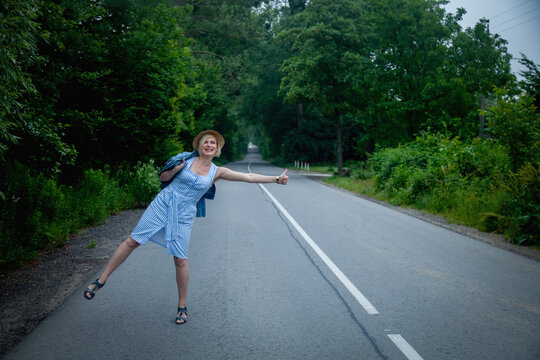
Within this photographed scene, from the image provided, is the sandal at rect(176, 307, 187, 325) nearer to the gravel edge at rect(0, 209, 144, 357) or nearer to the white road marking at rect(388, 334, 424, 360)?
the gravel edge at rect(0, 209, 144, 357)

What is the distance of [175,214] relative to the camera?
4.25 meters

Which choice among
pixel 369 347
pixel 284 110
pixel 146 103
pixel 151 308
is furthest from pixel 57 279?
pixel 284 110

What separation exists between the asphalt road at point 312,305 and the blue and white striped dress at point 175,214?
2.65 feet

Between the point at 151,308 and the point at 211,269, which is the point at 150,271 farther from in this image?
the point at 151,308

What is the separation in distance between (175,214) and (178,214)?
31mm

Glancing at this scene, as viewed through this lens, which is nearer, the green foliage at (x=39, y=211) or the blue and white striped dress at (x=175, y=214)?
the blue and white striped dress at (x=175, y=214)

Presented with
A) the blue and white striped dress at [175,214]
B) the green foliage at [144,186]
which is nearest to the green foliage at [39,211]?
the green foliage at [144,186]

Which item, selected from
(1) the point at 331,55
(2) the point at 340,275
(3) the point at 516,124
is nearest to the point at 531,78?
(3) the point at 516,124

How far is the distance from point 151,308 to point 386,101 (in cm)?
2805

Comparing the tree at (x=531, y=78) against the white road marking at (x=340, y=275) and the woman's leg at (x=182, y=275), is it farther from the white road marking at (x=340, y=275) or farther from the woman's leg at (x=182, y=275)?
the woman's leg at (x=182, y=275)

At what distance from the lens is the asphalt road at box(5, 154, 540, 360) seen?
12.1 feet

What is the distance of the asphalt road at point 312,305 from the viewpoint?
3.68m

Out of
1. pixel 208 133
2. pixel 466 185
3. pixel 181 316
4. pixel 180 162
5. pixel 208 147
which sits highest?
pixel 208 133

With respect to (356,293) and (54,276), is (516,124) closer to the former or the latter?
(356,293)
